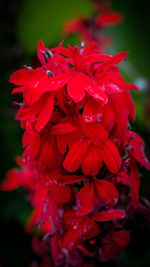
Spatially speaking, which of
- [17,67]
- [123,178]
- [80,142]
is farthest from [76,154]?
[17,67]

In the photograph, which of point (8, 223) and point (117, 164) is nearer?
point (117, 164)

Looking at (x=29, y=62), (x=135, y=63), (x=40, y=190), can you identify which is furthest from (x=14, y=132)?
(x=135, y=63)

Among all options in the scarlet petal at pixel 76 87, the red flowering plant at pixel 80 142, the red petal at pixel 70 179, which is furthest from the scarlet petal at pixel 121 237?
→ the scarlet petal at pixel 76 87

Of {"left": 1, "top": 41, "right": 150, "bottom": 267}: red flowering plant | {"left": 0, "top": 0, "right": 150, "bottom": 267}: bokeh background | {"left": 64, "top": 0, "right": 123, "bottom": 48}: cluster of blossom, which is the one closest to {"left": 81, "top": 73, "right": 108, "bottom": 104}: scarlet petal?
{"left": 1, "top": 41, "right": 150, "bottom": 267}: red flowering plant

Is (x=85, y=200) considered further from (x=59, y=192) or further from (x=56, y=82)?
(x=56, y=82)

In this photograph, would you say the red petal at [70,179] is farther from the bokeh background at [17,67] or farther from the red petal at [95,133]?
the bokeh background at [17,67]

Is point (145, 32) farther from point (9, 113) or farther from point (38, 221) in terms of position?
point (38, 221)
